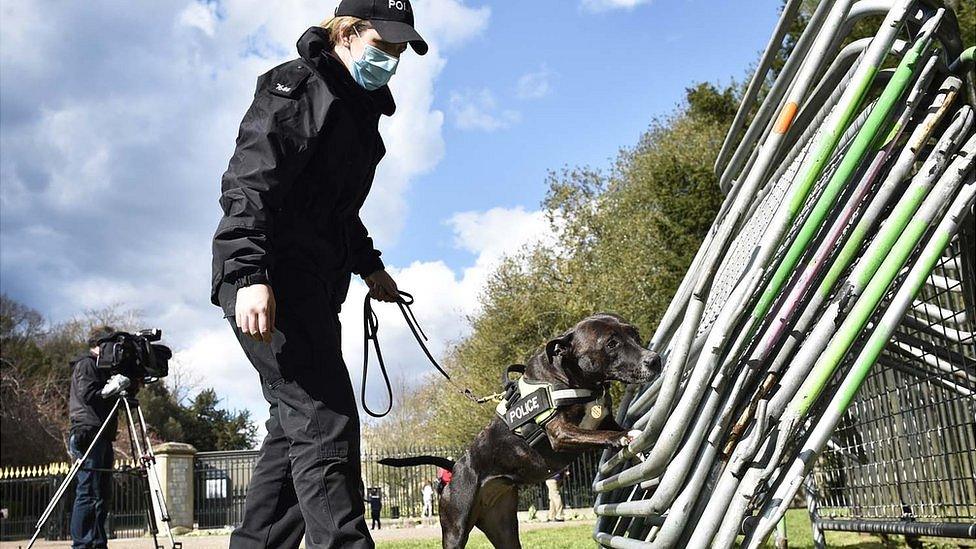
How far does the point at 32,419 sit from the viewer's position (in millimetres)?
31438

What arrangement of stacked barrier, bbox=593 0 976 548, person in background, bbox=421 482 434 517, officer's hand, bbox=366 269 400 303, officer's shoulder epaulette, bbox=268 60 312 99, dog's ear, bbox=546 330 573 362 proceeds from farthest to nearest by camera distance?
person in background, bbox=421 482 434 517 < dog's ear, bbox=546 330 573 362 < officer's hand, bbox=366 269 400 303 < officer's shoulder epaulette, bbox=268 60 312 99 < stacked barrier, bbox=593 0 976 548

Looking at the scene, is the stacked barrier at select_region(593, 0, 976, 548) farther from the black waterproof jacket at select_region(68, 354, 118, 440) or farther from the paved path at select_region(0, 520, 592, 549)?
the paved path at select_region(0, 520, 592, 549)

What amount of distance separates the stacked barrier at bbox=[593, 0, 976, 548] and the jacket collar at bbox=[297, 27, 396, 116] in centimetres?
125

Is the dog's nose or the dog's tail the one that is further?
the dog's tail

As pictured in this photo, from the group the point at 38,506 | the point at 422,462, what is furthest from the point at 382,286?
the point at 38,506

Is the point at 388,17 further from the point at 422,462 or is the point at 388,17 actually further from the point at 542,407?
the point at 422,462

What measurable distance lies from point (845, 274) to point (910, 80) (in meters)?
0.53

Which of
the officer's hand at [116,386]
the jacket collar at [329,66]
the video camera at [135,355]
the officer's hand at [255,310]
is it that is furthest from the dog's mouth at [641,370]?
the officer's hand at [116,386]

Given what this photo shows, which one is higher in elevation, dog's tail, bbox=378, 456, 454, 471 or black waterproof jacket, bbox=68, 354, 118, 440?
black waterproof jacket, bbox=68, 354, 118, 440

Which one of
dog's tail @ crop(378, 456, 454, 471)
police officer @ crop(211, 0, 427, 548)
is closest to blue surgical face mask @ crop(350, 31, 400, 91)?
police officer @ crop(211, 0, 427, 548)

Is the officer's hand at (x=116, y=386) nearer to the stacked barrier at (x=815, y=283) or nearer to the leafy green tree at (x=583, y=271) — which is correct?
the stacked barrier at (x=815, y=283)

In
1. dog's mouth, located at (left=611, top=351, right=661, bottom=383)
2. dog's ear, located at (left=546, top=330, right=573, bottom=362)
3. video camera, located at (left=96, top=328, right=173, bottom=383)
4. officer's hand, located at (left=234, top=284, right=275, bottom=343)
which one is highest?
video camera, located at (left=96, top=328, right=173, bottom=383)

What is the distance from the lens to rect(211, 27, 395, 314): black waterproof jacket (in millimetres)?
2396

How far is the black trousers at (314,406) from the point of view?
94.0 inches
